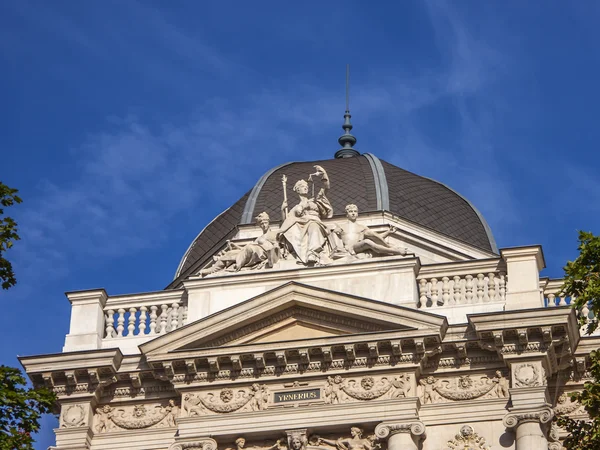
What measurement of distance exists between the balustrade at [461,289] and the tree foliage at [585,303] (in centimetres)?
338

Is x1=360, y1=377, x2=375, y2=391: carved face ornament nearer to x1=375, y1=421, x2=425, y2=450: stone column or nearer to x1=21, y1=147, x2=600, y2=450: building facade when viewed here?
x1=21, y1=147, x2=600, y2=450: building facade

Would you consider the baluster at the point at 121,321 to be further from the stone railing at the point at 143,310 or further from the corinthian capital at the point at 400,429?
the corinthian capital at the point at 400,429

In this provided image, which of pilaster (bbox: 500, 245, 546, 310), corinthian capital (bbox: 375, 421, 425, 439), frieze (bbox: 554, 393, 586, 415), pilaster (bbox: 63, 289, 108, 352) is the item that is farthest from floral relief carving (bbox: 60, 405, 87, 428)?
frieze (bbox: 554, 393, 586, 415)

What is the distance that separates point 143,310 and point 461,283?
6.37 metres

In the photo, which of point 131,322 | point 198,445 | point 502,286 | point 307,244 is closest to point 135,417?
point 198,445

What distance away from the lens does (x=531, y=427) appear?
112ft

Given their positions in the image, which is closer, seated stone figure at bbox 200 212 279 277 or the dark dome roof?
seated stone figure at bbox 200 212 279 277

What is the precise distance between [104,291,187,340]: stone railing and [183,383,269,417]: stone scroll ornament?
212 cm

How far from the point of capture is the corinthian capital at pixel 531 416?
3425 centimetres

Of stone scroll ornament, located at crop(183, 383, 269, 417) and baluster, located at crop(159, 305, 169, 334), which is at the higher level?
baluster, located at crop(159, 305, 169, 334)

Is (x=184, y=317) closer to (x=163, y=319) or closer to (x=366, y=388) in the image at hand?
(x=163, y=319)

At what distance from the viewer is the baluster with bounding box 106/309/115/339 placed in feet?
→ 123

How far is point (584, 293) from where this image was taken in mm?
31672

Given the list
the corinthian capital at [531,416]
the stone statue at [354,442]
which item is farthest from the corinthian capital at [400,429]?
the corinthian capital at [531,416]
